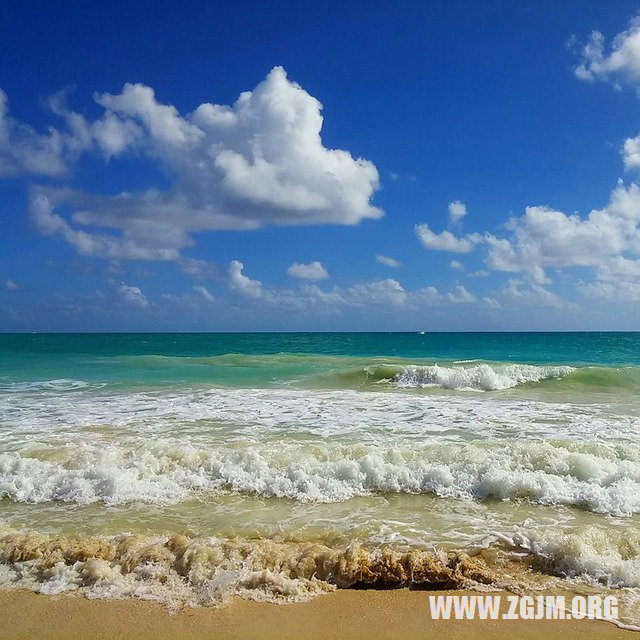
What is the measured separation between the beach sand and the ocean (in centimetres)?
19

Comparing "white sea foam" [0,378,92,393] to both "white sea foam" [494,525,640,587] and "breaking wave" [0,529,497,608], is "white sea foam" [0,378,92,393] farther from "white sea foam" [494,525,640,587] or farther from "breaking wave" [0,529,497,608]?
"white sea foam" [494,525,640,587]

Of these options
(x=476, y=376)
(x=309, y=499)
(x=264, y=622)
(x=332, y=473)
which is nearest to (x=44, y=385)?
(x=332, y=473)

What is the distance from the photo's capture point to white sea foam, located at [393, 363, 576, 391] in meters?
21.0

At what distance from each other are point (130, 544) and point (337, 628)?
2437 mm

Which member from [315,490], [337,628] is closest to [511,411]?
[315,490]

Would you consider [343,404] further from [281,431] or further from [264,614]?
[264,614]

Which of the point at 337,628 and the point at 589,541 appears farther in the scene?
the point at 589,541

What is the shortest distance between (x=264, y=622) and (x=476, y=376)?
1879cm

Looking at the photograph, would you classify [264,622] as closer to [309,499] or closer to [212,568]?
[212,568]

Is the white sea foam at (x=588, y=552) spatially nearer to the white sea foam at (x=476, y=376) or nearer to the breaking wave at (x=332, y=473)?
the breaking wave at (x=332, y=473)

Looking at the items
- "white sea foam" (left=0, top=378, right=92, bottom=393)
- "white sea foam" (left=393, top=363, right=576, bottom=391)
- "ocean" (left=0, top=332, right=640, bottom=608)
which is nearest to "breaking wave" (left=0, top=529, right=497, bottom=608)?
"ocean" (left=0, top=332, right=640, bottom=608)

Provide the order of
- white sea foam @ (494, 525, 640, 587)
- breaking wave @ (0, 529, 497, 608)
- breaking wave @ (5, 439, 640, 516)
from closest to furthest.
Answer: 1. breaking wave @ (0, 529, 497, 608)
2. white sea foam @ (494, 525, 640, 587)
3. breaking wave @ (5, 439, 640, 516)

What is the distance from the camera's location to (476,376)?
21547 millimetres

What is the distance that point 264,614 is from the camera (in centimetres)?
425
